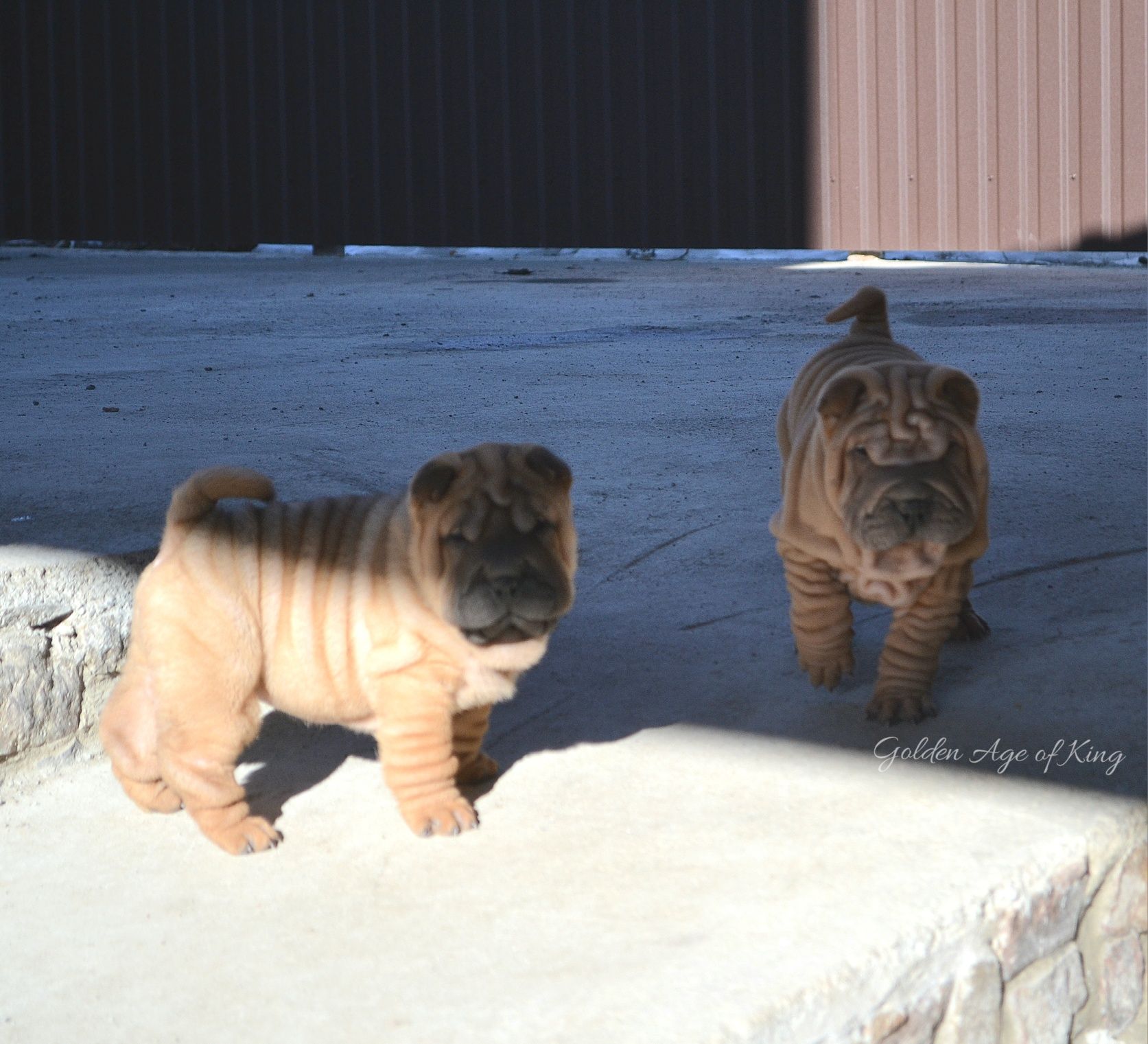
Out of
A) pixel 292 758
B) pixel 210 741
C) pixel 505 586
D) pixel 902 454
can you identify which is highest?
pixel 902 454

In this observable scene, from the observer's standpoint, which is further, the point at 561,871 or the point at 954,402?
the point at 954,402

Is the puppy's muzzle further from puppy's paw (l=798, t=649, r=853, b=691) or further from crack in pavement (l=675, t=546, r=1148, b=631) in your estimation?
crack in pavement (l=675, t=546, r=1148, b=631)

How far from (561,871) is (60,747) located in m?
1.29

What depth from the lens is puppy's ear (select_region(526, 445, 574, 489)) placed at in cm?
262

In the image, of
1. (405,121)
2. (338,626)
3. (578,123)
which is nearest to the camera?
(338,626)

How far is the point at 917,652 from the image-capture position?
326 centimetres

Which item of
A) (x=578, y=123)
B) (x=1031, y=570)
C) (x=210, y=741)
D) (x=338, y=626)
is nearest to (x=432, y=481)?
(x=338, y=626)

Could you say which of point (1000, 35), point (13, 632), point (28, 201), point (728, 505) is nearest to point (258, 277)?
point (28, 201)

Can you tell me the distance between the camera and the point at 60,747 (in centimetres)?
331

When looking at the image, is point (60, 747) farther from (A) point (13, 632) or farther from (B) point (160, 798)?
(B) point (160, 798)

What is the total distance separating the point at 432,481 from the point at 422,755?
53cm

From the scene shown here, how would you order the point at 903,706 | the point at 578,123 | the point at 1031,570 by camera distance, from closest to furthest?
the point at 903,706
the point at 1031,570
the point at 578,123

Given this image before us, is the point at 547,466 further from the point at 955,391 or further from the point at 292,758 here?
the point at 292,758

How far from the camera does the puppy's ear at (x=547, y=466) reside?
2619mm
